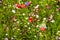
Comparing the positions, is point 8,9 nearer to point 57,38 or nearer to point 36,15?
point 36,15

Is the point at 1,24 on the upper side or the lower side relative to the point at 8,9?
lower

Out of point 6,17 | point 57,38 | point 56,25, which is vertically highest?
point 6,17

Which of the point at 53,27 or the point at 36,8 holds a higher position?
the point at 36,8

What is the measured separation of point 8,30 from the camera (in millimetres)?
7285

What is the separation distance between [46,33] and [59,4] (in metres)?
1.40

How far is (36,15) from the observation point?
7.68 m

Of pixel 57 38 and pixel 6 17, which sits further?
pixel 6 17

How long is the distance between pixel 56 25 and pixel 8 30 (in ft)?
4.89

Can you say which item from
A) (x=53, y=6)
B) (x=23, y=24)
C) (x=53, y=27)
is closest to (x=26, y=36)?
(x=23, y=24)

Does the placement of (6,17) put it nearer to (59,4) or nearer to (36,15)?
(36,15)

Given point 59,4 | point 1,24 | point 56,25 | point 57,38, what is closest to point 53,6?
point 59,4

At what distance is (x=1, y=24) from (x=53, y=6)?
183 centimetres

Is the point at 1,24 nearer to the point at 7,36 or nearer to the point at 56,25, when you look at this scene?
the point at 7,36

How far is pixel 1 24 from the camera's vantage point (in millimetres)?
7492
